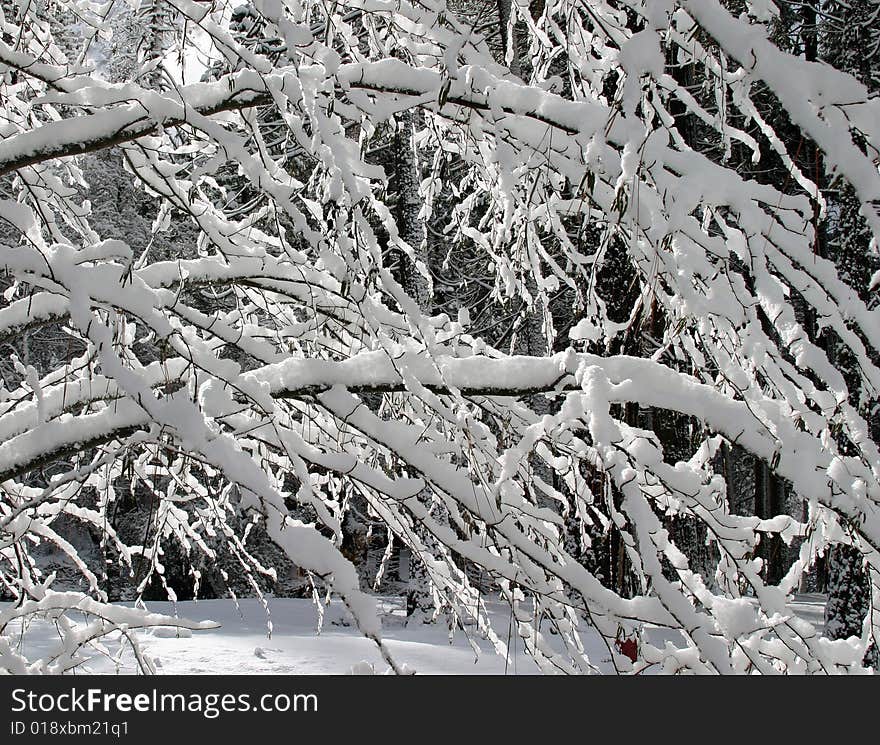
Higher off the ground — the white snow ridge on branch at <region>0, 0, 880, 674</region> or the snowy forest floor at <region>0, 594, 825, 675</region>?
the white snow ridge on branch at <region>0, 0, 880, 674</region>

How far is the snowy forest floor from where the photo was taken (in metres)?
6.60

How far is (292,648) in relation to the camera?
25.6ft

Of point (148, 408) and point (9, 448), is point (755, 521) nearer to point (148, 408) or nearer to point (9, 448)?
point (148, 408)

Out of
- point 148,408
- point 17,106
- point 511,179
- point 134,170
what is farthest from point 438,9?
point 17,106

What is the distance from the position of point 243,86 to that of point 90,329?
733mm

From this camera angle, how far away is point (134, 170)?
2686mm

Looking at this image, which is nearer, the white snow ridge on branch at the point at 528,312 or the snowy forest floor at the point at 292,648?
the white snow ridge on branch at the point at 528,312

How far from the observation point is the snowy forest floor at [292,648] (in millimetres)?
6598

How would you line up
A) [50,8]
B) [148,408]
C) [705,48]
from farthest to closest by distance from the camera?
[50,8] < [705,48] < [148,408]

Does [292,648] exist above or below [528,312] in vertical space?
below

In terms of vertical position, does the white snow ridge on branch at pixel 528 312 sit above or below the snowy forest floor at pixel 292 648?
above

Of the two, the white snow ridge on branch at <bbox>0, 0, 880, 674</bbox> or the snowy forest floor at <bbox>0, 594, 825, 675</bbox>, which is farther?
the snowy forest floor at <bbox>0, 594, 825, 675</bbox>

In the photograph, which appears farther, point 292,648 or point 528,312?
point 292,648
